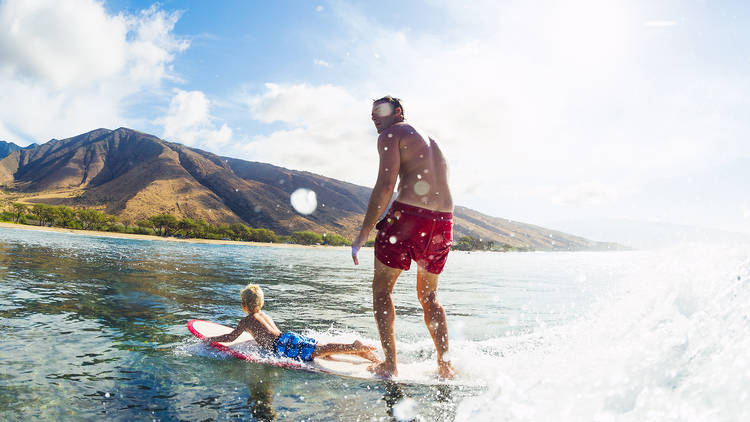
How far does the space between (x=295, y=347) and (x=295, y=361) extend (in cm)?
17

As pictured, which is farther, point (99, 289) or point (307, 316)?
point (99, 289)

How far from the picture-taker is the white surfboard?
160 inches

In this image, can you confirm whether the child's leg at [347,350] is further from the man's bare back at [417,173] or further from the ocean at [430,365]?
the man's bare back at [417,173]

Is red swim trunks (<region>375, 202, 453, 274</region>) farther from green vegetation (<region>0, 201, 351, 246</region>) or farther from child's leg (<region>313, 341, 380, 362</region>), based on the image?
green vegetation (<region>0, 201, 351, 246</region>)

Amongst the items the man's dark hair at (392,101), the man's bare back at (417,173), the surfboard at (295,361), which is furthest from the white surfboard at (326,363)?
the man's dark hair at (392,101)

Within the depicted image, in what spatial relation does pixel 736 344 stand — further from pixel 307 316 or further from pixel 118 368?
pixel 307 316

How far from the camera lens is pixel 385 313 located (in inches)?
164

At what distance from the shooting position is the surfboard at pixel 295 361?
4.19 meters

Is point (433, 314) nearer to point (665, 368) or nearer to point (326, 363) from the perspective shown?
point (326, 363)

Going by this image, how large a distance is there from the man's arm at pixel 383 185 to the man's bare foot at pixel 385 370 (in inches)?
46.1

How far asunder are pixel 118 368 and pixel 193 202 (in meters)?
179

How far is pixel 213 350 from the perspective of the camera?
4.75 meters

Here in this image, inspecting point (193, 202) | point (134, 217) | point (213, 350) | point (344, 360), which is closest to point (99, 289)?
point (213, 350)

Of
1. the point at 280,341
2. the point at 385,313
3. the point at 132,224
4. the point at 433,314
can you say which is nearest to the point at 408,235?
the point at 385,313
